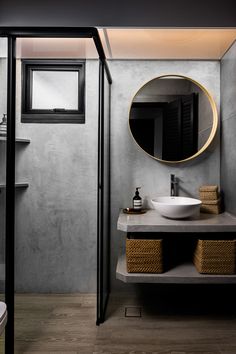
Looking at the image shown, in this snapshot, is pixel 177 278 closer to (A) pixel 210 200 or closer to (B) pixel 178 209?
(B) pixel 178 209

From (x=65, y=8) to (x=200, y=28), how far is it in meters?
0.97

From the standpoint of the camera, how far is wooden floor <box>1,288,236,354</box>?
2041mm

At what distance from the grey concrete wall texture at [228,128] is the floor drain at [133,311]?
1.12 meters

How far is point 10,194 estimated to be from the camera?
1.81m

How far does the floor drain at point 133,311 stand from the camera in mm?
2479

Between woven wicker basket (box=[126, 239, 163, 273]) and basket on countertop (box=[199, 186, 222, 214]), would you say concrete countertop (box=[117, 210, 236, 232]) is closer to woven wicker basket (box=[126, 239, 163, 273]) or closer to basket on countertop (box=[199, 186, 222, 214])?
woven wicker basket (box=[126, 239, 163, 273])

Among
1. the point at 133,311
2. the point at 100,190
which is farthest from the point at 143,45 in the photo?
the point at 133,311

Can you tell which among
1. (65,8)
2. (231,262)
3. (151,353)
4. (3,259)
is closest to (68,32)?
(65,8)

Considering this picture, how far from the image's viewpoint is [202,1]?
2.20 m

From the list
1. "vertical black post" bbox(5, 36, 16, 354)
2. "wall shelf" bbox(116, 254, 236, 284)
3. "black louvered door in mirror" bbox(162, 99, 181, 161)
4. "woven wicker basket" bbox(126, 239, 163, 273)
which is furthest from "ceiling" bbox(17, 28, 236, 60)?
"wall shelf" bbox(116, 254, 236, 284)

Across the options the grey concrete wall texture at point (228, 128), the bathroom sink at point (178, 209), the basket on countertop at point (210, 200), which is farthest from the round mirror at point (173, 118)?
the bathroom sink at point (178, 209)

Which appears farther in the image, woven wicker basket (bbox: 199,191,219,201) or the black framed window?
the black framed window

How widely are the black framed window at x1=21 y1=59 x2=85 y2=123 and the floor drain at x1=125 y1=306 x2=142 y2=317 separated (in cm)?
171

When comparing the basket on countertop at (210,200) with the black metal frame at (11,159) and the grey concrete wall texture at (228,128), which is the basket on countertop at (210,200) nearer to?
the grey concrete wall texture at (228,128)
